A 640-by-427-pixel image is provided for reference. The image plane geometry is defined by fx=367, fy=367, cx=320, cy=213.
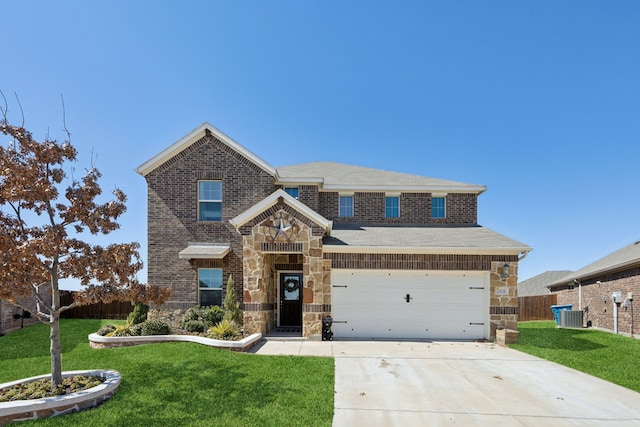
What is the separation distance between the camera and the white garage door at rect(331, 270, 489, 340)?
13.3 m

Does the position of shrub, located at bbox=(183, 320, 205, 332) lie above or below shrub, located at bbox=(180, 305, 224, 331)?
below

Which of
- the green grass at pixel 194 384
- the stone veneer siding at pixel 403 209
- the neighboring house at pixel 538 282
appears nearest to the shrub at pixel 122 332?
the green grass at pixel 194 384

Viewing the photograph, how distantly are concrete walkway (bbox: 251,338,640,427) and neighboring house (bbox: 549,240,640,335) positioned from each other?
27.9ft

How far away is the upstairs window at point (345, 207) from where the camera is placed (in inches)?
659

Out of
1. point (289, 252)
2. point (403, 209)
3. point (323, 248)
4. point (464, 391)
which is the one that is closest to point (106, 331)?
point (289, 252)

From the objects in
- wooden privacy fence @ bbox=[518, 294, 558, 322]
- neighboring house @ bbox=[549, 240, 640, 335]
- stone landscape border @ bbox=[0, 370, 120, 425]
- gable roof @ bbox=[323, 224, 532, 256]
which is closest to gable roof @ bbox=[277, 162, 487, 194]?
gable roof @ bbox=[323, 224, 532, 256]

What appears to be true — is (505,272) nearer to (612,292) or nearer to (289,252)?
(289,252)

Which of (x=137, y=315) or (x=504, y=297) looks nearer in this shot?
(x=137, y=315)

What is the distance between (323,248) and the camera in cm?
1302

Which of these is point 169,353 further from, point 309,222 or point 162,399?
point 309,222

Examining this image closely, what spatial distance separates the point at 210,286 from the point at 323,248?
5.00 metres

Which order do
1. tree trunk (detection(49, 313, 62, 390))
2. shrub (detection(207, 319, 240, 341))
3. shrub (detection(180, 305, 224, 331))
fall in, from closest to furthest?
tree trunk (detection(49, 313, 62, 390))
shrub (detection(207, 319, 240, 341))
shrub (detection(180, 305, 224, 331))

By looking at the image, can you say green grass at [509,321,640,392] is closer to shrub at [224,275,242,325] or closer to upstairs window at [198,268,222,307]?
shrub at [224,275,242,325]

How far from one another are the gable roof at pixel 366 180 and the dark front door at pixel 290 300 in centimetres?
409
